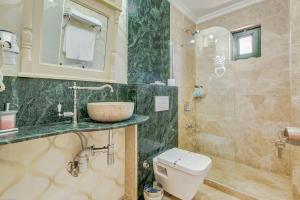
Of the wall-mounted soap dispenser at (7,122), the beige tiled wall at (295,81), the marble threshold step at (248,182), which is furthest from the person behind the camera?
the marble threshold step at (248,182)

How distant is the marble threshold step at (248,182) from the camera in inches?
62.4

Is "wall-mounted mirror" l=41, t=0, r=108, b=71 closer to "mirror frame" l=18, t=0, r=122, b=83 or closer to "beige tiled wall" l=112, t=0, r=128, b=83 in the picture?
"mirror frame" l=18, t=0, r=122, b=83

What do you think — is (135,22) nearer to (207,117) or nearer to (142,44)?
(142,44)

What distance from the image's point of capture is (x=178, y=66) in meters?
2.27

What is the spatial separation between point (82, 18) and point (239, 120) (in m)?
2.25

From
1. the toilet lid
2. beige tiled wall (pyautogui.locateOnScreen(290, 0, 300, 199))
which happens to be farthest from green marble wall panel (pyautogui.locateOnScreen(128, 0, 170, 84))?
beige tiled wall (pyautogui.locateOnScreen(290, 0, 300, 199))

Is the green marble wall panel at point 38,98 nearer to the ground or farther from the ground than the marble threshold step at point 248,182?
farther from the ground

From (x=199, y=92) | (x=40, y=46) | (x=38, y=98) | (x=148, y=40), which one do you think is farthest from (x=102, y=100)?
(x=199, y=92)

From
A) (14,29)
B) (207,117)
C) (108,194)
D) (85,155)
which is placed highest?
(14,29)

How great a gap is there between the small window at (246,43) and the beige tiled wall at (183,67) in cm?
62

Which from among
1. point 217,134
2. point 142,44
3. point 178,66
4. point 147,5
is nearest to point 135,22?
point 142,44

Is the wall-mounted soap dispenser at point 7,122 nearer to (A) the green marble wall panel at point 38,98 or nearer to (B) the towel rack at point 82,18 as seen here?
(A) the green marble wall panel at point 38,98

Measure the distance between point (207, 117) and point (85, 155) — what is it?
76.5 inches

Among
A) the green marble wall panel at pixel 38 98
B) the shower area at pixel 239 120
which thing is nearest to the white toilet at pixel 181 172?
the shower area at pixel 239 120
